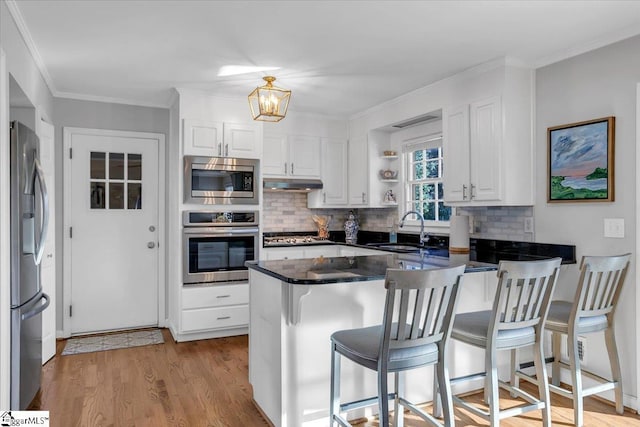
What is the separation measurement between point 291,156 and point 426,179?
1.52 meters

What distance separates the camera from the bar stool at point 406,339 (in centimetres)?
183

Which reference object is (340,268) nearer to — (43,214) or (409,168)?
(43,214)

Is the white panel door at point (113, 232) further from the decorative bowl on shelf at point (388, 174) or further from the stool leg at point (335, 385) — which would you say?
the stool leg at point (335, 385)

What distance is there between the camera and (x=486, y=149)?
344cm

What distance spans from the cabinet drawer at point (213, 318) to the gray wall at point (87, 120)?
1.29m

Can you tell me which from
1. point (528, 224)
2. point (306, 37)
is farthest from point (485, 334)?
point (306, 37)

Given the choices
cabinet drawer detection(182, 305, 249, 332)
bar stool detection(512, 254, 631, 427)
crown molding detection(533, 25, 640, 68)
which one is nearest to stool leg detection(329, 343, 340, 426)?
bar stool detection(512, 254, 631, 427)

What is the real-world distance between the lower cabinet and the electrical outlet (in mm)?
2640

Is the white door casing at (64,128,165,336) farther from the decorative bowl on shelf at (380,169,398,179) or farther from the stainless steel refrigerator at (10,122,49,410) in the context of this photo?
the decorative bowl on shelf at (380,169,398,179)

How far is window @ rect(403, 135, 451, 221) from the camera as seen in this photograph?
14.8 ft

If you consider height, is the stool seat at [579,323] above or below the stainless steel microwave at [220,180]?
below

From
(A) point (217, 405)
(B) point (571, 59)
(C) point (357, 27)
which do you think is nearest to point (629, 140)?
(B) point (571, 59)

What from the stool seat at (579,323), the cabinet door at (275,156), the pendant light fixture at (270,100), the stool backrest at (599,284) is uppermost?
the pendant light fixture at (270,100)

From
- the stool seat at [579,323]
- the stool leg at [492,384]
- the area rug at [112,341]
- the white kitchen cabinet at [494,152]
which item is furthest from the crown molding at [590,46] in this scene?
the area rug at [112,341]
